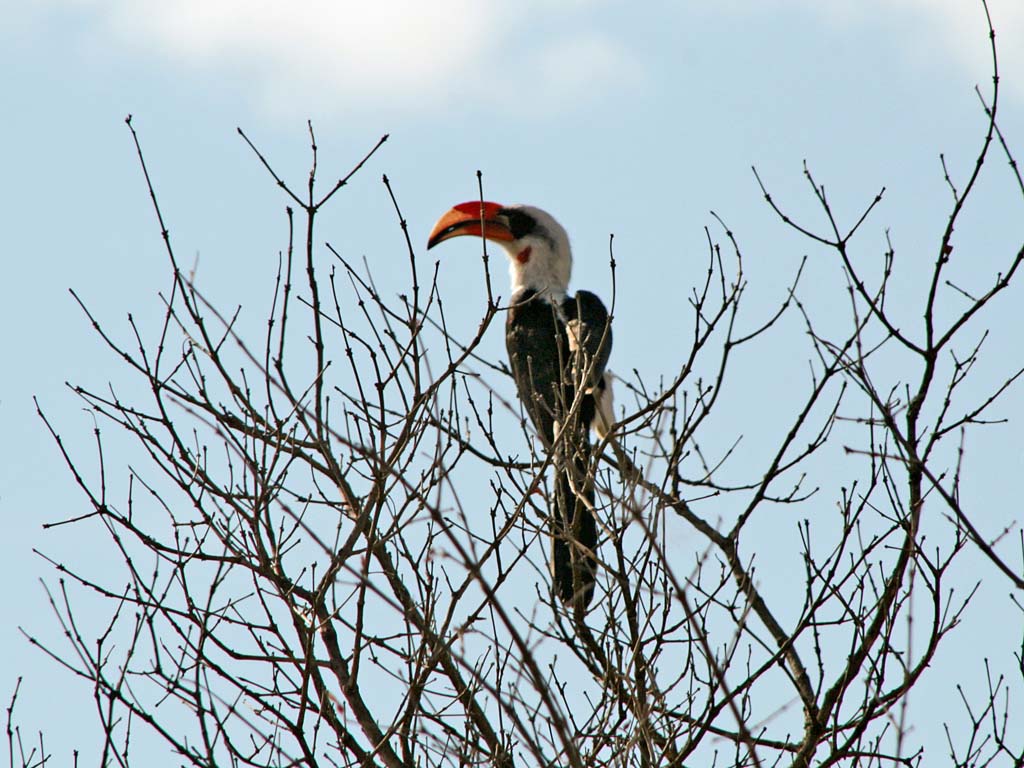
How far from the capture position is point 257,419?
148 inches

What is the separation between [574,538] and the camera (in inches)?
158

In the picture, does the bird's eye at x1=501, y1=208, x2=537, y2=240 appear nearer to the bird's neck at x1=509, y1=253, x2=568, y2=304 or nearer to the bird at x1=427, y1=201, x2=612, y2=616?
the bird at x1=427, y1=201, x2=612, y2=616

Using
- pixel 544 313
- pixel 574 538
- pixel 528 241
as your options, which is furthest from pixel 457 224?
pixel 574 538

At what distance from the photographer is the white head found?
7957 millimetres

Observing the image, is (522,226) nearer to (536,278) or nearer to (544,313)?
(536,278)

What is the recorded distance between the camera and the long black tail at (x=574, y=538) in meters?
3.87

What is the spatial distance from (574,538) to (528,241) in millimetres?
4336

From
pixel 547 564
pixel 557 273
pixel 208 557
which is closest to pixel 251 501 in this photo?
pixel 208 557

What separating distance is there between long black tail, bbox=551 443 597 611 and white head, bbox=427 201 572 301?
6.82 ft

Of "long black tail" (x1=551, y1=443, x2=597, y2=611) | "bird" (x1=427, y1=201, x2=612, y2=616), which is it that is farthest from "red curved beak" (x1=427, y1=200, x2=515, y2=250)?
"long black tail" (x1=551, y1=443, x2=597, y2=611)

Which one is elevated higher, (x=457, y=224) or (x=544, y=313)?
(x=457, y=224)

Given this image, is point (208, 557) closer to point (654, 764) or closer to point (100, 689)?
point (100, 689)

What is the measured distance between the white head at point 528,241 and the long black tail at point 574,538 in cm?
208

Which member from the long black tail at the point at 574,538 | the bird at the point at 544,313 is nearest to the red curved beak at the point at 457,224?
the bird at the point at 544,313
